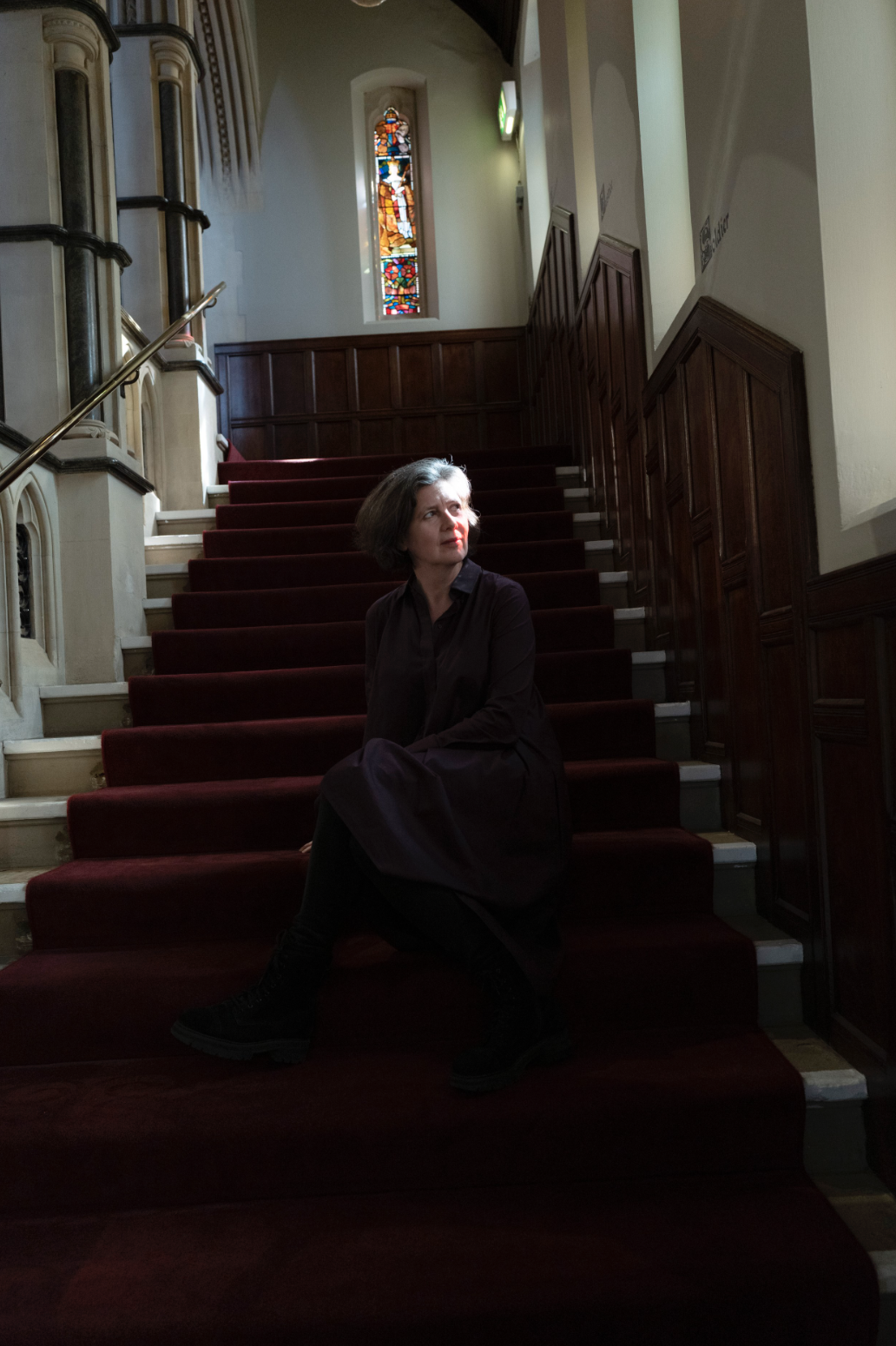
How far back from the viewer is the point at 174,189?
5.15 metres

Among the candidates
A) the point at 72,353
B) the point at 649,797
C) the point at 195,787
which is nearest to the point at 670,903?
the point at 649,797

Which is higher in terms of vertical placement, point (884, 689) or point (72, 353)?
point (72, 353)

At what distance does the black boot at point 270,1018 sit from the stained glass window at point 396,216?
686 centimetres

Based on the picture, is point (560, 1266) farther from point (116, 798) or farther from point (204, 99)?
point (204, 99)

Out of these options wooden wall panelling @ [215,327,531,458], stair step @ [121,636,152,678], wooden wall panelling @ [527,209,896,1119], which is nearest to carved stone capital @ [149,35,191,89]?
wooden wall panelling @ [215,327,531,458]

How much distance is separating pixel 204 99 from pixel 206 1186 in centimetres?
756

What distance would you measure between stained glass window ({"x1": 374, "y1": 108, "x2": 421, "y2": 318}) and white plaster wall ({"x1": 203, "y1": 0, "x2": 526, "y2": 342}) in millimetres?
287

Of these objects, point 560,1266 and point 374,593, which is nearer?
point 560,1266

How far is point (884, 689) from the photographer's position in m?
1.60

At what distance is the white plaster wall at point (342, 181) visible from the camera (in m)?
7.66

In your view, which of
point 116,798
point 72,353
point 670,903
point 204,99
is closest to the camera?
point 670,903

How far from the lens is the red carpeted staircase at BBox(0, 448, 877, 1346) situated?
1425 mm

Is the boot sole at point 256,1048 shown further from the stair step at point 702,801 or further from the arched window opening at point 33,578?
the arched window opening at point 33,578

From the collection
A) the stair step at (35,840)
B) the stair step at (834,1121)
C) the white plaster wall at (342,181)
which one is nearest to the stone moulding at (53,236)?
the stair step at (35,840)
